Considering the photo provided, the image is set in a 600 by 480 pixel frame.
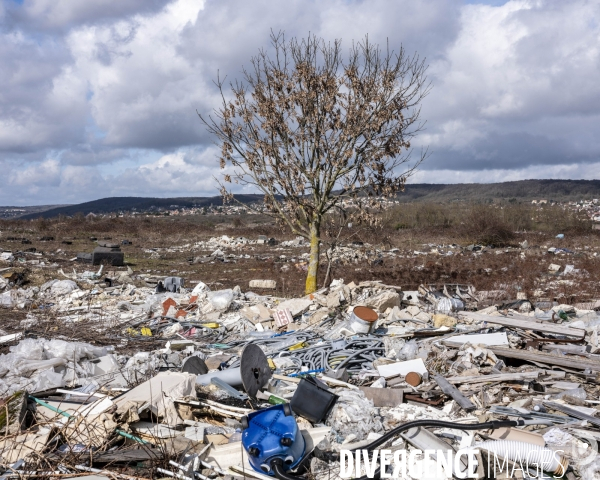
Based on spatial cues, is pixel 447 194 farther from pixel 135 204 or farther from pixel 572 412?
pixel 572 412

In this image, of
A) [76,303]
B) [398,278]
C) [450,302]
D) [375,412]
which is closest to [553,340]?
[450,302]

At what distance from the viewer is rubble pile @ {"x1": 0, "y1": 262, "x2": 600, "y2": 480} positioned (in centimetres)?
395

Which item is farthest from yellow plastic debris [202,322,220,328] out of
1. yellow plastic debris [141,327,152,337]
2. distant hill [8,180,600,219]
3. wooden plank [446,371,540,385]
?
distant hill [8,180,600,219]

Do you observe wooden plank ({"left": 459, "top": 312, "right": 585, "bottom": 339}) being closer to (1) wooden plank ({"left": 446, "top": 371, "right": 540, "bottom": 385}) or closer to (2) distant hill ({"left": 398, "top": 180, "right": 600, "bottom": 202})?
(1) wooden plank ({"left": 446, "top": 371, "right": 540, "bottom": 385})

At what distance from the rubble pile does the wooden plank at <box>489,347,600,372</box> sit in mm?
21

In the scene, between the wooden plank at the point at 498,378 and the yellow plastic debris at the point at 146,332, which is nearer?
the wooden plank at the point at 498,378

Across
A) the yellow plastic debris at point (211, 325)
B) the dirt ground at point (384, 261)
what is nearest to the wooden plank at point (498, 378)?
the yellow plastic debris at point (211, 325)

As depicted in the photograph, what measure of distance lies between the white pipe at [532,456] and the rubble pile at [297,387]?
0.05 feet

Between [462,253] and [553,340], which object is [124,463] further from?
[462,253]

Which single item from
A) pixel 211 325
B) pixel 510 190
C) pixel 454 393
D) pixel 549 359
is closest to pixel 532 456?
pixel 454 393

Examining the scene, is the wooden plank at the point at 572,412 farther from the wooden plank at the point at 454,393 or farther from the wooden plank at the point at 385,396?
the wooden plank at the point at 385,396

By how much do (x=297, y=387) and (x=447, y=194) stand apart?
384 ft

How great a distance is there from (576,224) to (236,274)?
25699 mm

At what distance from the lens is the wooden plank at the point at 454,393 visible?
16.8ft
